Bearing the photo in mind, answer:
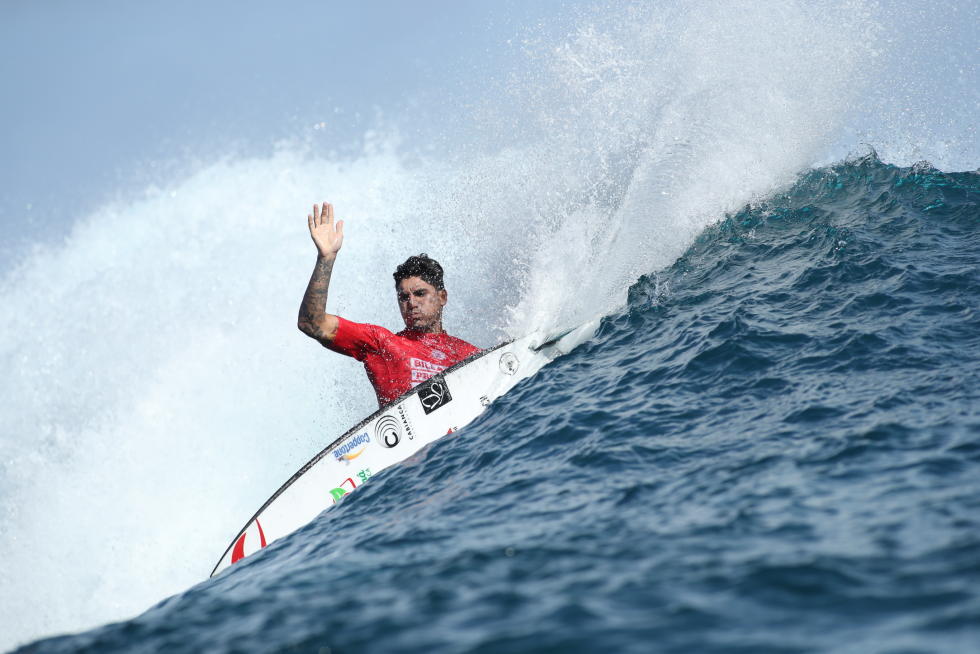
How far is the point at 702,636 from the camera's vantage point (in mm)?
2588

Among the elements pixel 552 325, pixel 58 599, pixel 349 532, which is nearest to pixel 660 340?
pixel 552 325

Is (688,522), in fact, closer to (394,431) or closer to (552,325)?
(394,431)

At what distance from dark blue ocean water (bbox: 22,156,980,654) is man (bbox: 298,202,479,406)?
Result: 1.07m

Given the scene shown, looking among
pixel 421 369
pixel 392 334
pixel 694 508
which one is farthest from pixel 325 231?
pixel 694 508

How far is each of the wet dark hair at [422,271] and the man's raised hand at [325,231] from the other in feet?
4.43

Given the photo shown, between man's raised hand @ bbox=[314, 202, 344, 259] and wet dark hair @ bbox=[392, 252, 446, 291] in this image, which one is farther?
wet dark hair @ bbox=[392, 252, 446, 291]

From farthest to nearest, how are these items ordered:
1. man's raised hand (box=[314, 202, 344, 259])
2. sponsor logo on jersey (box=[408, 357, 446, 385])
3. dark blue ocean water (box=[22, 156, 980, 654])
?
1. sponsor logo on jersey (box=[408, 357, 446, 385])
2. man's raised hand (box=[314, 202, 344, 259])
3. dark blue ocean water (box=[22, 156, 980, 654])

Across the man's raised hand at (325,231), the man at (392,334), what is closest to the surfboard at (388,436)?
the man at (392,334)

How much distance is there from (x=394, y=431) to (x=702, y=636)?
5383 mm

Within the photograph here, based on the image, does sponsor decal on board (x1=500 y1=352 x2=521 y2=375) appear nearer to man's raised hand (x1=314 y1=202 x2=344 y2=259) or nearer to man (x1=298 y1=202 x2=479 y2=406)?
man (x1=298 y1=202 x2=479 y2=406)

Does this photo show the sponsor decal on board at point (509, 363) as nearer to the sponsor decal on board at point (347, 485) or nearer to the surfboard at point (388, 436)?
the surfboard at point (388, 436)

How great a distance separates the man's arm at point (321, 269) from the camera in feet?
23.0

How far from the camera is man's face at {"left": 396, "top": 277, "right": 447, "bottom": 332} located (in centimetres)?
838

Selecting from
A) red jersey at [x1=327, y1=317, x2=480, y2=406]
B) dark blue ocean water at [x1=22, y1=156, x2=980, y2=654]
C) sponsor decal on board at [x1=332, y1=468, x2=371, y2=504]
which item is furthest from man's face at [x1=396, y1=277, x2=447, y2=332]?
sponsor decal on board at [x1=332, y1=468, x2=371, y2=504]
